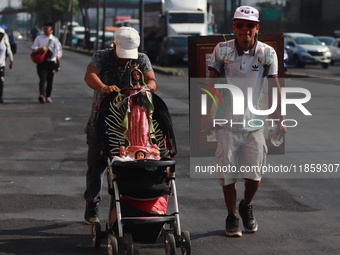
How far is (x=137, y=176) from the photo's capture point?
7.23 metres

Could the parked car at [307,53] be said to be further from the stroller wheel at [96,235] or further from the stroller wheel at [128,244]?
the stroller wheel at [128,244]

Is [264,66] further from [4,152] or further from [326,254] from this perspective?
[4,152]

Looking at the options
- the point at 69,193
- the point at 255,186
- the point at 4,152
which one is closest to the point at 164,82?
the point at 4,152

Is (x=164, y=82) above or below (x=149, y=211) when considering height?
below

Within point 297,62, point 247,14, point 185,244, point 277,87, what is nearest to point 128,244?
point 185,244

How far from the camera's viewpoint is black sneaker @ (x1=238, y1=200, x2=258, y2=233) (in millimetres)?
8523

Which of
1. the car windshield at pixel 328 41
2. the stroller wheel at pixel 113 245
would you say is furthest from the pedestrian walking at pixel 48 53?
the car windshield at pixel 328 41

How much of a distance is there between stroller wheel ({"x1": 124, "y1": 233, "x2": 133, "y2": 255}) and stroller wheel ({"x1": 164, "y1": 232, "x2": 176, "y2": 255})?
259 millimetres

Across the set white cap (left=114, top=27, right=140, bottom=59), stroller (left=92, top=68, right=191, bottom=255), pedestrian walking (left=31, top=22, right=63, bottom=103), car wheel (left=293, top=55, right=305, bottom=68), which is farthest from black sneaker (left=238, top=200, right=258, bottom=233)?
car wheel (left=293, top=55, right=305, bottom=68)

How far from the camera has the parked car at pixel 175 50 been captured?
4859 cm

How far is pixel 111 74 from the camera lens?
821cm

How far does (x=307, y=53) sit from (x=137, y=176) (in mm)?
42639

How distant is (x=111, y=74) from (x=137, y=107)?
0.75 metres

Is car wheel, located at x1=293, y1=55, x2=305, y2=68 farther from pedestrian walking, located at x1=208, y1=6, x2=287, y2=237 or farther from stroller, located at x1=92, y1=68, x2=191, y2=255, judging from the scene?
stroller, located at x1=92, y1=68, x2=191, y2=255
